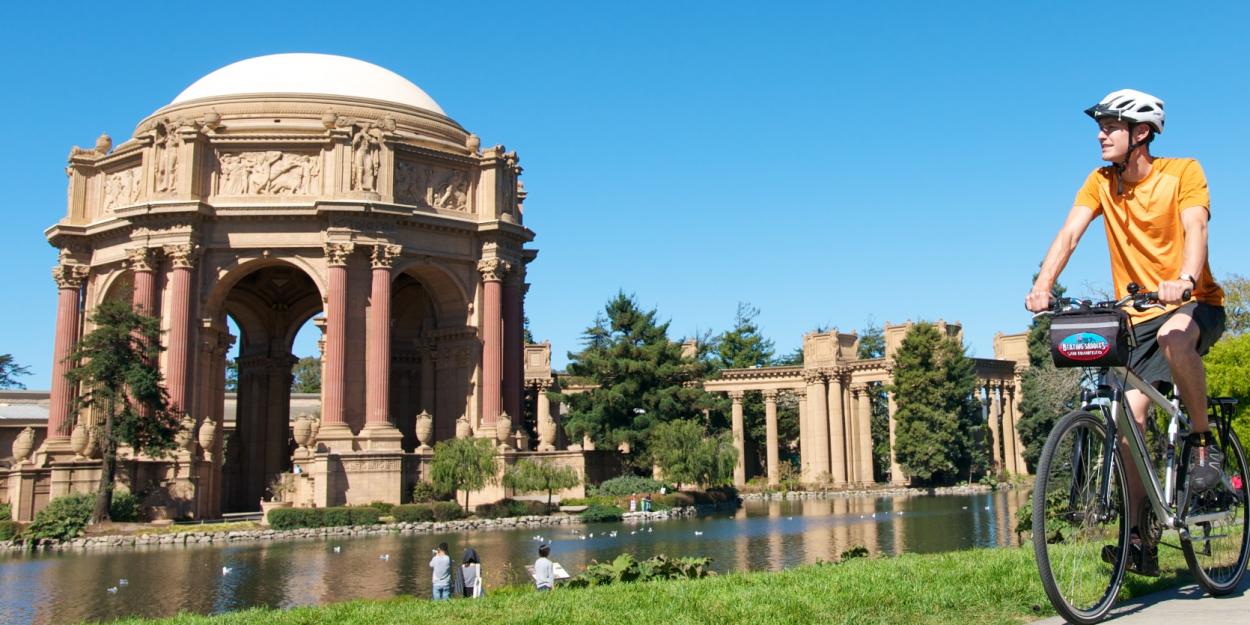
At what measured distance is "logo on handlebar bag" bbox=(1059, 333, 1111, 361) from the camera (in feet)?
19.6

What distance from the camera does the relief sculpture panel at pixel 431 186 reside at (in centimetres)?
4681

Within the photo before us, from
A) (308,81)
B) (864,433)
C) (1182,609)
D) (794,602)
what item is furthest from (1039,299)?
(864,433)

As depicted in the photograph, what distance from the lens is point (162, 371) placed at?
146 feet

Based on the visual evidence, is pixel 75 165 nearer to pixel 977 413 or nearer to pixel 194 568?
pixel 194 568

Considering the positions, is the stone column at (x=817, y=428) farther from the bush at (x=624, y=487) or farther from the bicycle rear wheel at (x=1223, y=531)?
the bicycle rear wheel at (x=1223, y=531)

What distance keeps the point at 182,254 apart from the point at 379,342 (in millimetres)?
8332

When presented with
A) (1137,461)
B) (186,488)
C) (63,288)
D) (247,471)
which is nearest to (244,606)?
(1137,461)

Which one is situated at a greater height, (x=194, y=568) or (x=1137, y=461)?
(x=1137, y=461)

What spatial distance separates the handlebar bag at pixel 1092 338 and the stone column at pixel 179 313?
42889mm

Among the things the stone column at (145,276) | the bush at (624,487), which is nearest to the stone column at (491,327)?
the bush at (624,487)

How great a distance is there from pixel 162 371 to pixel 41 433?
47.8 feet

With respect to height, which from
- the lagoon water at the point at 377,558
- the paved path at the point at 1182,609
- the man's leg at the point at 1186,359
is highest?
the man's leg at the point at 1186,359

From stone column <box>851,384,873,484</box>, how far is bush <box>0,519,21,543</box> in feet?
153

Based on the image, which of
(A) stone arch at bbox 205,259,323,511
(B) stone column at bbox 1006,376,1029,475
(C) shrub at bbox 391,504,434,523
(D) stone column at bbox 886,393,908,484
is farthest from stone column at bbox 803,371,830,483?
(C) shrub at bbox 391,504,434,523
